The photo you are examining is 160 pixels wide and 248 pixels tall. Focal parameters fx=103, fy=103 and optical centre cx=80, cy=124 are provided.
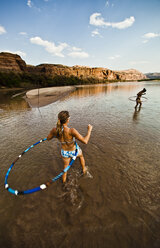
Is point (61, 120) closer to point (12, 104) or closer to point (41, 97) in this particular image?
point (12, 104)

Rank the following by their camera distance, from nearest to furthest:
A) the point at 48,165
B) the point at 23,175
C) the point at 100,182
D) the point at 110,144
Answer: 1. the point at 100,182
2. the point at 23,175
3. the point at 48,165
4. the point at 110,144

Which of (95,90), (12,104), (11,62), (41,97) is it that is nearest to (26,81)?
(11,62)

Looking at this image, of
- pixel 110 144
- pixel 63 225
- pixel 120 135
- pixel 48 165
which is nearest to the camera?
pixel 63 225

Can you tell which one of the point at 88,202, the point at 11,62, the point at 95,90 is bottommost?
the point at 88,202

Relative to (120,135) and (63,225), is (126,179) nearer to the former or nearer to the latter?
(63,225)

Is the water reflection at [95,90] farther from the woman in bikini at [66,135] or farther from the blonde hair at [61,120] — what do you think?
the blonde hair at [61,120]

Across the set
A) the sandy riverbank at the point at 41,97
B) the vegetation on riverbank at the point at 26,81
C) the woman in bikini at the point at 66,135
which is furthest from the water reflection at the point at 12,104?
the vegetation on riverbank at the point at 26,81

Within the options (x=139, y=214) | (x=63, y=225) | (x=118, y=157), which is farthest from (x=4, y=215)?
(x=118, y=157)

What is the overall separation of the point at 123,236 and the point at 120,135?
5.62 m

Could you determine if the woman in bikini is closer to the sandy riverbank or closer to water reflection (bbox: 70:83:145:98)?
the sandy riverbank

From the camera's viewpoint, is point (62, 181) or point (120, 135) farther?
point (120, 135)

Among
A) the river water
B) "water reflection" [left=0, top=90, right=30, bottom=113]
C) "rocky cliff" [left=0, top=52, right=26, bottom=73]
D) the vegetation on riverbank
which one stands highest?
"rocky cliff" [left=0, top=52, right=26, bottom=73]

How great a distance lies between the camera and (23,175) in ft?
14.5

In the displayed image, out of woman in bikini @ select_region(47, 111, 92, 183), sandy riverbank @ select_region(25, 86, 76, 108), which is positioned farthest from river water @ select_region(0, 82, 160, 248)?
sandy riverbank @ select_region(25, 86, 76, 108)
